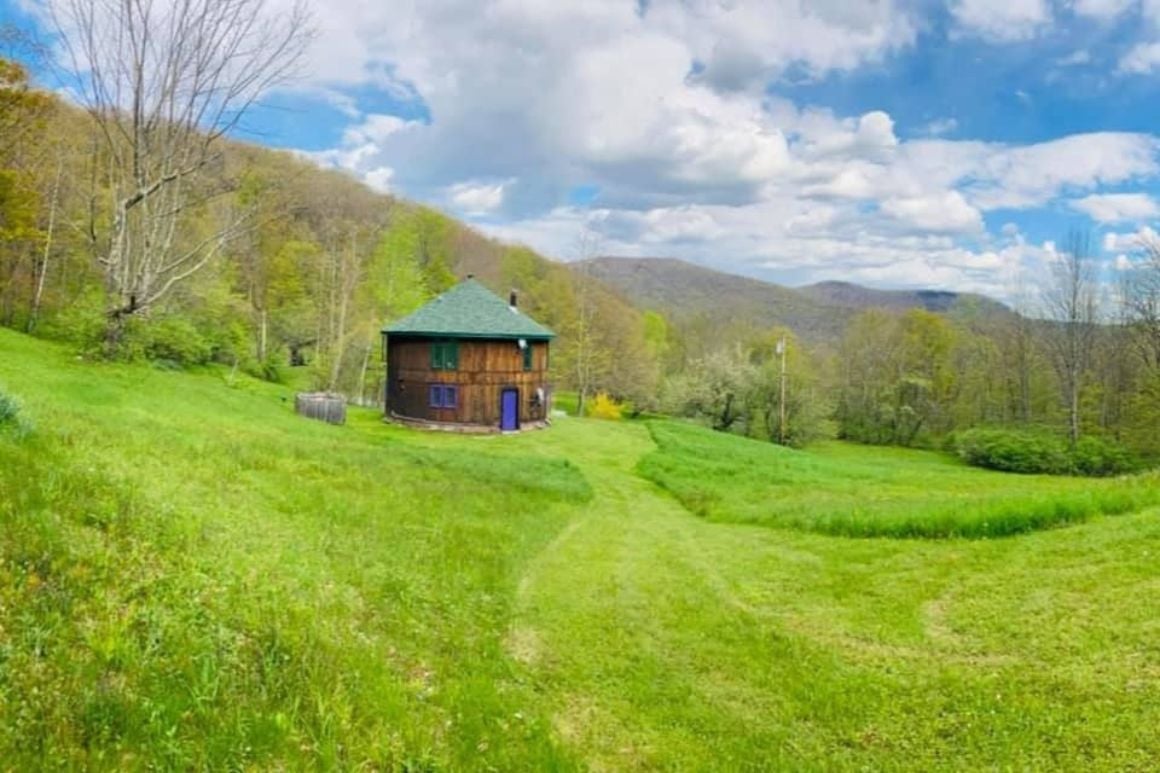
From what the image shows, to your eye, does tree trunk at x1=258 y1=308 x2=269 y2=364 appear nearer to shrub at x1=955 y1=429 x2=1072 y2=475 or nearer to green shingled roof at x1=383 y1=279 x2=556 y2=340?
green shingled roof at x1=383 y1=279 x2=556 y2=340

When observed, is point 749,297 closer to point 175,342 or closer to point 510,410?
point 510,410

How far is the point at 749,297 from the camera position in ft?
499

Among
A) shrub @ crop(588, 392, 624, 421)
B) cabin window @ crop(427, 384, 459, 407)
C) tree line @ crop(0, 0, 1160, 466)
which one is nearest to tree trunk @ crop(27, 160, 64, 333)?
tree line @ crop(0, 0, 1160, 466)

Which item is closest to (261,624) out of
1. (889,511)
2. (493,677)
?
(493,677)

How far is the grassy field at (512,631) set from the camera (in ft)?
14.6

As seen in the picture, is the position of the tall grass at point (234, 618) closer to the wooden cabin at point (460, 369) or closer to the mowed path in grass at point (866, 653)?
the mowed path in grass at point (866, 653)

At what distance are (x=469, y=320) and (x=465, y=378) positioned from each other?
8.82 ft

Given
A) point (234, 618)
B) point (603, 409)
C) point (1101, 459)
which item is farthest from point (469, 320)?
point (1101, 459)

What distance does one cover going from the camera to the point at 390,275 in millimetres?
48969

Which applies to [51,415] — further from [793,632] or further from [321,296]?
[321,296]

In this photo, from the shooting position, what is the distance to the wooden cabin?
99.3 ft

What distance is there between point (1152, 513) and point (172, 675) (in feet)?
34.7

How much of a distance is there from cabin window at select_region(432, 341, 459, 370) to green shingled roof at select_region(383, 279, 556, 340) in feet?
1.85

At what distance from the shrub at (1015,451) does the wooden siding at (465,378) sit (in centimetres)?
3508
